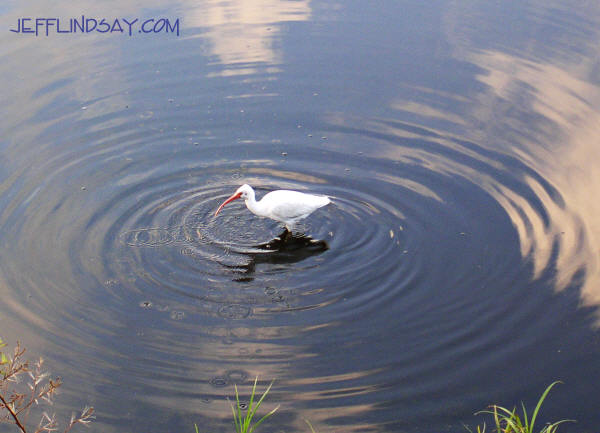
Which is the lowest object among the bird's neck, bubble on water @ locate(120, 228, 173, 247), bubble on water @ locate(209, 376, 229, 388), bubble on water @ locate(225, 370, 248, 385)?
bubble on water @ locate(209, 376, 229, 388)

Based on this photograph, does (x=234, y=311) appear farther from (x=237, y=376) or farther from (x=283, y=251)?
(x=283, y=251)

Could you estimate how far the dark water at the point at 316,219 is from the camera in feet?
18.9

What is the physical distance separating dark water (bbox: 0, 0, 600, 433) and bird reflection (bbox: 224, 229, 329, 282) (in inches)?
1.2

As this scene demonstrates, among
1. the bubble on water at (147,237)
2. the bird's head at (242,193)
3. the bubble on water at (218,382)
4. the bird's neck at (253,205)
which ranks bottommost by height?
the bubble on water at (218,382)

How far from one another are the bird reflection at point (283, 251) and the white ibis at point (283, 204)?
0.19 metres

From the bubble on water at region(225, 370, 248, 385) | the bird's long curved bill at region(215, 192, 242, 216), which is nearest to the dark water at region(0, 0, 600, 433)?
the bubble on water at region(225, 370, 248, 385)

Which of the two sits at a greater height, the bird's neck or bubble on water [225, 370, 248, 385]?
the bird's neck

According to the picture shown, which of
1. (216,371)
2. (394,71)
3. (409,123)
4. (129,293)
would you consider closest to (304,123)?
(409,123)

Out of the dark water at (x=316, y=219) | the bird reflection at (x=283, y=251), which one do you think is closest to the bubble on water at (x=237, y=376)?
the dark water at (x=316, y=219)

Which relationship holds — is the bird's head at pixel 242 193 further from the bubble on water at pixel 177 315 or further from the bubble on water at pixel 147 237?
the bubble on water at pixel 177 315

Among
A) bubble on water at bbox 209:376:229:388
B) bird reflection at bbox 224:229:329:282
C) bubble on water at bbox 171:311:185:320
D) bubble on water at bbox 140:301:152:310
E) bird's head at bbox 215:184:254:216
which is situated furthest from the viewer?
bird's head at bbox 215:184:254:216

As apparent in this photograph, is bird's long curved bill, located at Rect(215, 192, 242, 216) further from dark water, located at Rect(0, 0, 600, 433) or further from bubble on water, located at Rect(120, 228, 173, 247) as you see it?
bubble on water, located at Rect(120, 228, 173, 247)

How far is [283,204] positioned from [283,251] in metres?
0.49

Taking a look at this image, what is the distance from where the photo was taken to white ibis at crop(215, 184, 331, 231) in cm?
752
